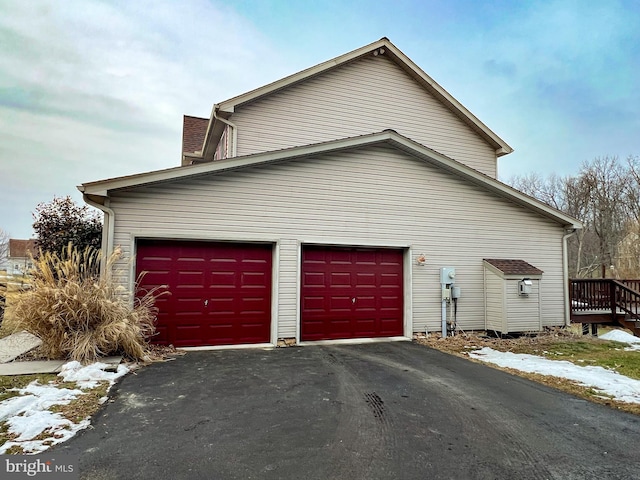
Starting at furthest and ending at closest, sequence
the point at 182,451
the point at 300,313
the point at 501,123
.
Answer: the point at 501,123 → the point at 300,313 → the point at 182,451

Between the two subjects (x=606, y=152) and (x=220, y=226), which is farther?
(x=606, y=152)

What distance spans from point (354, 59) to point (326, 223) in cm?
586

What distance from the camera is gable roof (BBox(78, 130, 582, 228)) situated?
692 cm

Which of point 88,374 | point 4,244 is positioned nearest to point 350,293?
point 88,374

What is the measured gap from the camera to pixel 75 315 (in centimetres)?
584

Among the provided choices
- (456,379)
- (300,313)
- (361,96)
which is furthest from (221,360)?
(361,96)

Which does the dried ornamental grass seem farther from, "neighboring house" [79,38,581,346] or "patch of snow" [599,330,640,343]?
"patch of snow" [599,330,640,343]

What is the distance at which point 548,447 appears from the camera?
3.46 metres

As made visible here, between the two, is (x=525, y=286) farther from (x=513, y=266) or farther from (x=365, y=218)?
(x=365, y=218)

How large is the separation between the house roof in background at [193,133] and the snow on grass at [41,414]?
1114 centimetres

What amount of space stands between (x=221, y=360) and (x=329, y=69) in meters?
8.64

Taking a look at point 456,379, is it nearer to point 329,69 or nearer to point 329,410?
point 329,410

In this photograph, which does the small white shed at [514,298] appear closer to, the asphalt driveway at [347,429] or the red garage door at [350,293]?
the red garage door at [350,293]

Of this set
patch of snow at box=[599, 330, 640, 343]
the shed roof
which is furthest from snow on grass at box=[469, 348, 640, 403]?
patch of snow at box=[599, 330, 640, 343]
